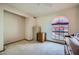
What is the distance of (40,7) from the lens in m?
1.76

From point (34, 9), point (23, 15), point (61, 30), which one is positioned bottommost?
point (61, 30)

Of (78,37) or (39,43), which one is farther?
(39,43)

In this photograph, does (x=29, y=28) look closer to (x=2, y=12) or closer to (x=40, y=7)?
(x=40, y=7)

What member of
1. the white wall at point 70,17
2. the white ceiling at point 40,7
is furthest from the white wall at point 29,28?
the white wall at point 70,17

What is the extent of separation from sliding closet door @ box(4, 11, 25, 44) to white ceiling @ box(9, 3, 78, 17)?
0.81 feet

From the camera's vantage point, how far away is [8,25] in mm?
1827

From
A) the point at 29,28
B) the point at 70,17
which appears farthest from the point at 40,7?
the point at 70,17

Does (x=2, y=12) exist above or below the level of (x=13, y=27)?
above

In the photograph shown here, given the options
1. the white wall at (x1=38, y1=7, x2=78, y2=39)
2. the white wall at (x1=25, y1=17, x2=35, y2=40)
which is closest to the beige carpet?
the white wall at (x1=25, y1=17, x2=35, y2=40)

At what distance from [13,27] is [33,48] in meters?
0.67

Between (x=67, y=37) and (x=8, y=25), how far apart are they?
1.34 meters
